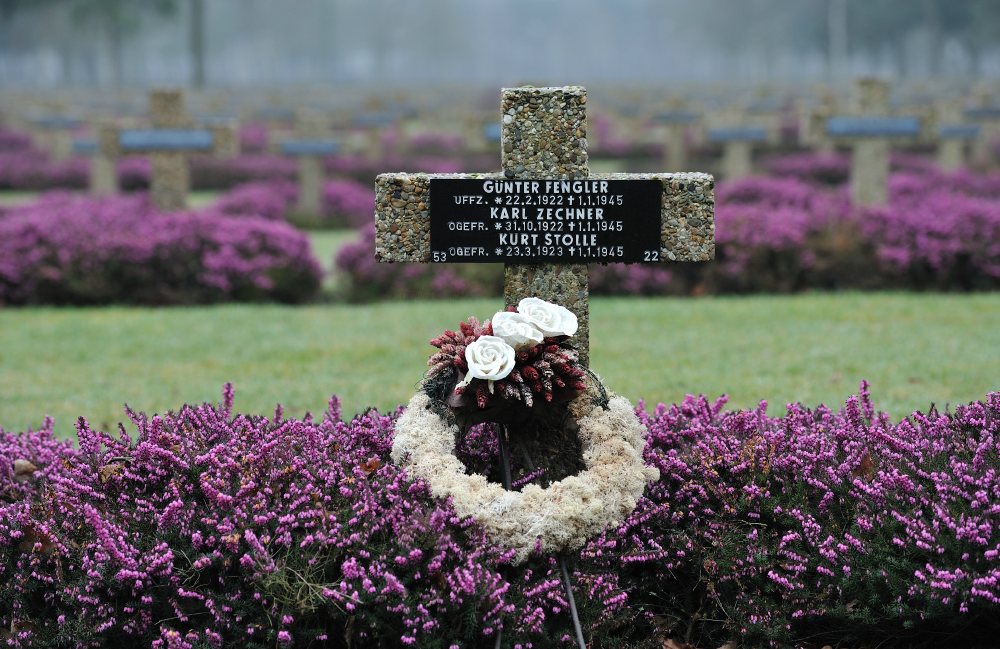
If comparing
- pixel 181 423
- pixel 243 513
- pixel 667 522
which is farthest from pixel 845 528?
pixel 181 423

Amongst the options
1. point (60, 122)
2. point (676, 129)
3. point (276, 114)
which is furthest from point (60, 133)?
point (676, 129)

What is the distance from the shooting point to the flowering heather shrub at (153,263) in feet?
38.3

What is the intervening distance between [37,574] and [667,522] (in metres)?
2.13

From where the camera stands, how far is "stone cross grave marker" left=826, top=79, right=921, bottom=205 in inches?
588

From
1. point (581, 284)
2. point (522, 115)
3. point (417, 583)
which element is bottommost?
point (417, 583)

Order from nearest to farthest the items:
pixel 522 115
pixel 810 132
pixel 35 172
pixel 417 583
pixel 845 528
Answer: pixel 417 583 → pixel 845 528 → pixel 522 115 → pixel 810 132 → pixel 35 172

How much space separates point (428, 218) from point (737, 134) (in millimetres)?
18198

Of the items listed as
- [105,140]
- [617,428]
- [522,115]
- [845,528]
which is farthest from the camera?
[105,140]

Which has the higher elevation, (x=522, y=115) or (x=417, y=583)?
(x=522, y=115)

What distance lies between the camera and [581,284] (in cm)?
481

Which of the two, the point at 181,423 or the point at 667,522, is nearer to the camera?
the point at 667,522

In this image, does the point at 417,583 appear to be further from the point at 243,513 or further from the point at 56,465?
the point at 56,465

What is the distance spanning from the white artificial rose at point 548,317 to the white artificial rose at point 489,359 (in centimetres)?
16

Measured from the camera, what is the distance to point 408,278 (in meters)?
12.1
